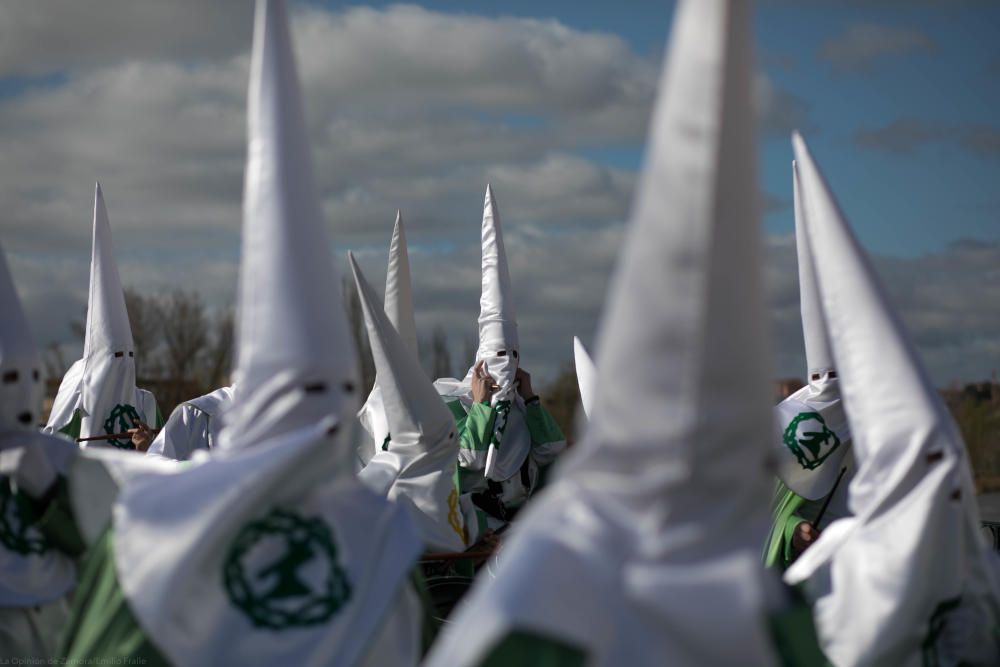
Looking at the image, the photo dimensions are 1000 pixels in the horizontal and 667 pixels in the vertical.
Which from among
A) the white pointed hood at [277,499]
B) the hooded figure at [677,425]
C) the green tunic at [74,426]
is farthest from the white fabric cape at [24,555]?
the green tunic at [74,426]

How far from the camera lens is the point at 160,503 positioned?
358cm

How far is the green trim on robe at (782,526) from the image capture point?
668 cm

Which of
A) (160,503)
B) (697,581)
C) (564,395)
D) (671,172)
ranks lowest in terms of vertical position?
(564,395)

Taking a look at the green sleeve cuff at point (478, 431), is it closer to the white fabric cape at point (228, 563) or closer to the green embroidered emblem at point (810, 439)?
the green embroidered emblem at point (810, 439)

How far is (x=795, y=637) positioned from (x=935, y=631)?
1.14 metres

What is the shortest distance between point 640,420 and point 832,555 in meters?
1.92

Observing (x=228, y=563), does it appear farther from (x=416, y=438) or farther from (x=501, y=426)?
(x=501, y=426)

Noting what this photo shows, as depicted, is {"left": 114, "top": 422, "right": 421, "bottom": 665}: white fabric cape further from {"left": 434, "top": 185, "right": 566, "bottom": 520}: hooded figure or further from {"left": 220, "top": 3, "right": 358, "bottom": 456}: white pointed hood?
{"left": 434, "top": 185, "right": 566, "bottom": 520}: hooded figure

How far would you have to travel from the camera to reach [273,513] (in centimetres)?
367

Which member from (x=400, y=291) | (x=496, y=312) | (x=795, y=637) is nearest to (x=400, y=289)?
(x=400, y=291)

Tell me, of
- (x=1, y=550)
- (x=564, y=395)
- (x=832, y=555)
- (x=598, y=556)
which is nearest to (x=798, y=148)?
(x=832, y=555)

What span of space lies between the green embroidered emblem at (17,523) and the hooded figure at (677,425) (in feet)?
8.11

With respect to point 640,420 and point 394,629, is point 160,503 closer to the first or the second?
point 394,629

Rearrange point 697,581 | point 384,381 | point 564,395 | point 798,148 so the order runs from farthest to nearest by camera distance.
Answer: point 564,395
point 384,381
point 798,148
point 697,581
